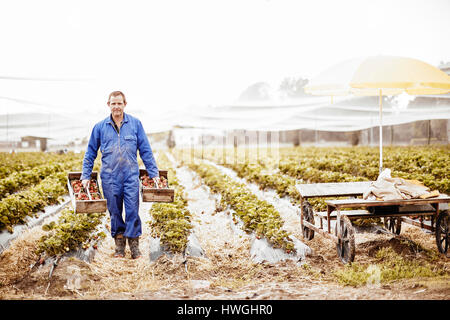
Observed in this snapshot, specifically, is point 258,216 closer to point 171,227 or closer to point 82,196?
point 171,227

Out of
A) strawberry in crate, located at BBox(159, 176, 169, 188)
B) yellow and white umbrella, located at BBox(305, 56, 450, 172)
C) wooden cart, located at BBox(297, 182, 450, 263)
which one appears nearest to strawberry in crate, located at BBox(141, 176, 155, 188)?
strawberry in crate, located at BBox(159, 176, 169, 188)

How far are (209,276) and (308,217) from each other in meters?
1.86

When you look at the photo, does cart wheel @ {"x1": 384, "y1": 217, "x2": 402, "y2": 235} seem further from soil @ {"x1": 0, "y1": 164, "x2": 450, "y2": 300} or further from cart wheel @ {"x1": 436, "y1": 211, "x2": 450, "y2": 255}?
cart wheel @ {"x1": 436, "y1": 211, "x2": 450, "y2": 255}

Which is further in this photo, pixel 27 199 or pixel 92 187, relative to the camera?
pixel 27 199

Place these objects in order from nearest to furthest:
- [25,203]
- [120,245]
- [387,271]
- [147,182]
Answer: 1. [387,271]
2. [147,182]
3. [120,245]
4. [25,203]

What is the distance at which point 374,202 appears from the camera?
4328 mm

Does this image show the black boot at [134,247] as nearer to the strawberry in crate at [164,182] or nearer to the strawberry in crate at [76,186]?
the strawberry in crate at [164,182]

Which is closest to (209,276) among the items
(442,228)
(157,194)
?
(157,194)

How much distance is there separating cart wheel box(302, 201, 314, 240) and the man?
2.25m

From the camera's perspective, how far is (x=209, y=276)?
4133mm

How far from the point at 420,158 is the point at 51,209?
8745 millimetres
